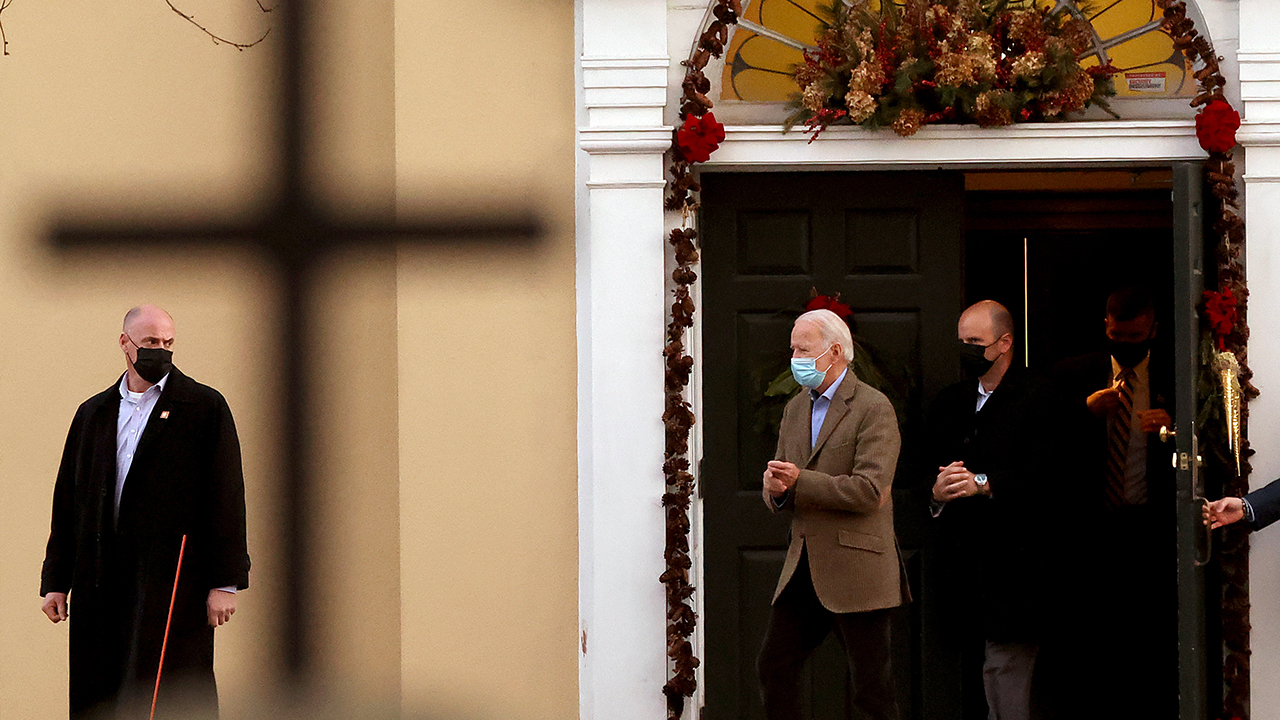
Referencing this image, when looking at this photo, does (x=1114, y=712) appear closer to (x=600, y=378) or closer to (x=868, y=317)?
(x=868, y=317)

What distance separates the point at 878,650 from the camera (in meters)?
4.74

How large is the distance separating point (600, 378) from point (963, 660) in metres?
1.97

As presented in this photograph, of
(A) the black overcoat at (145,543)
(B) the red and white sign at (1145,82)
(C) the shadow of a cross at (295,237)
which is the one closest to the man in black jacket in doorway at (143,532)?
(A) the black overcoat at (145,543)

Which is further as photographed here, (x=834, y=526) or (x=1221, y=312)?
A: (x=1221, y=312)

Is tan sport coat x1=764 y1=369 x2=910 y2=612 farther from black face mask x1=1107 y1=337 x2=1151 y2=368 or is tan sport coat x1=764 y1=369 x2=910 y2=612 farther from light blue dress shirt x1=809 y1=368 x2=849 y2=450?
black face mask x1=1107 y1=337 x2=1151 y2=368

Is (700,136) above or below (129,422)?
above

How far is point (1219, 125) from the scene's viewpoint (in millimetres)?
5199

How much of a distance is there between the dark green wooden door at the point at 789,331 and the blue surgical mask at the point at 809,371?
0.82 metres

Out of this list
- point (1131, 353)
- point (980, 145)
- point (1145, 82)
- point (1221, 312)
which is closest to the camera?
point (1221, 312)

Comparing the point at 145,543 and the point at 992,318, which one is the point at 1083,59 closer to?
the point at 992,318

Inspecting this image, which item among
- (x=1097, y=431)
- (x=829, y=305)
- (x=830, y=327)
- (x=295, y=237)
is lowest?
(x=1097, y=431)

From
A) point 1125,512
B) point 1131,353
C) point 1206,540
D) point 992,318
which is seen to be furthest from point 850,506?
point 1131,353

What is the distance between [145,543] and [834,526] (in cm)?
226

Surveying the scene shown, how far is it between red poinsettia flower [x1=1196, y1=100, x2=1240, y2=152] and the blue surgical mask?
5.23 ft
